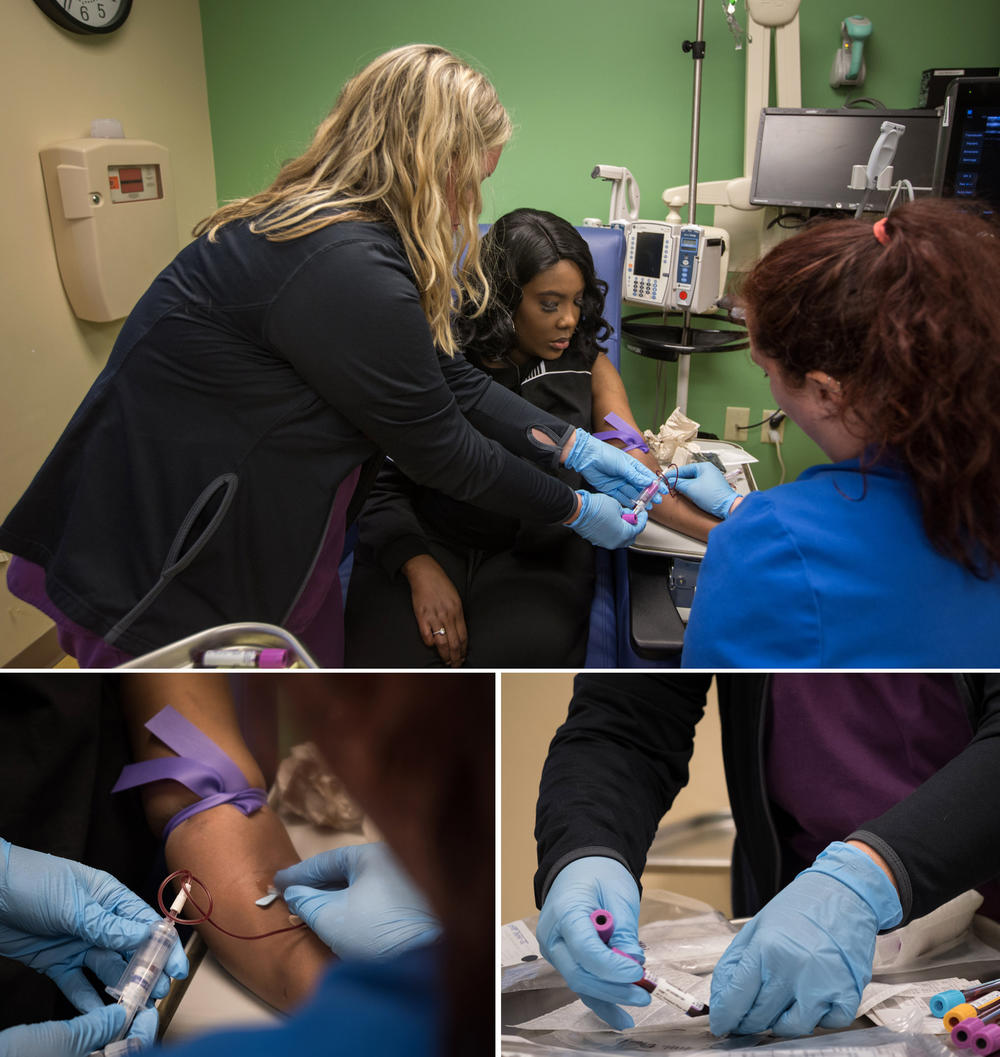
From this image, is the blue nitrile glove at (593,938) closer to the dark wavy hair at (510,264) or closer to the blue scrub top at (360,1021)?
the blue scrub top at (360,1021)

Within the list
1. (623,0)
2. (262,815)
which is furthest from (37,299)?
(262,815)

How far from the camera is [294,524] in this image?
1328 mm

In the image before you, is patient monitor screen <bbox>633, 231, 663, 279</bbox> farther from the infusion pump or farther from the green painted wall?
the green painted wall

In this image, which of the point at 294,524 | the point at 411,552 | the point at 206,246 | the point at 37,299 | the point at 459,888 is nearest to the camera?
the point at 459,888

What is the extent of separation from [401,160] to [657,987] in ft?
3.44

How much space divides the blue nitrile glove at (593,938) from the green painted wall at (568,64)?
2381 millimetres

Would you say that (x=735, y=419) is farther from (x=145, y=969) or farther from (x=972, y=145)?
(x=145, y=969)

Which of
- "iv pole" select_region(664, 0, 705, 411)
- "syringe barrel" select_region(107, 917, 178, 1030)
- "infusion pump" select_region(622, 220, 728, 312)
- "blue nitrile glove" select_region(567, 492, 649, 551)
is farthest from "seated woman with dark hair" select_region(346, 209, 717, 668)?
"syringe barrel" select_region(107, 917, 178, 1030)

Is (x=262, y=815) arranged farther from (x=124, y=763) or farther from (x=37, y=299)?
(x=37, y=299)

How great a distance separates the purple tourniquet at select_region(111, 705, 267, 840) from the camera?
62 cm

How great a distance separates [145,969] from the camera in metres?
0.58

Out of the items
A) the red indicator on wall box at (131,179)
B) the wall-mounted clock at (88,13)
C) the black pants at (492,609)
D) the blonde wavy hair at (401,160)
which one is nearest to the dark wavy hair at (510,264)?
the black pants at (492,609)

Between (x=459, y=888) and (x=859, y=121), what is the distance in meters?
2.38

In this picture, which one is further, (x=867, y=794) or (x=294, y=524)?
(x=294, y=524)
